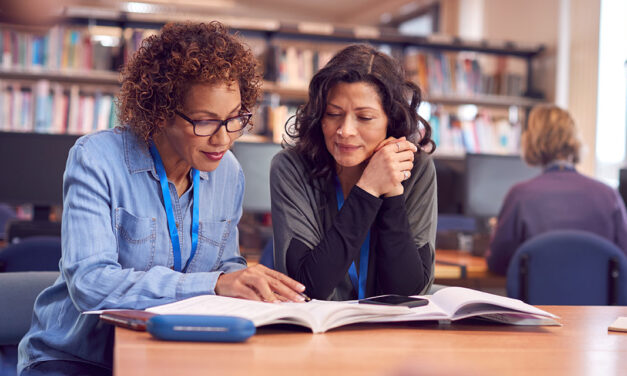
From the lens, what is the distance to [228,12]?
1034 centimetres

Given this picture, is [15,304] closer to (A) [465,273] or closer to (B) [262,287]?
(B) [262,287]

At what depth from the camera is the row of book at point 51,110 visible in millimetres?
4113

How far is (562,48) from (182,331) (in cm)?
519

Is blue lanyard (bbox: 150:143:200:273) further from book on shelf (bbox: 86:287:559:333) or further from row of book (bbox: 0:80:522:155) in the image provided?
row of book (bbox: 0:80:522:155)

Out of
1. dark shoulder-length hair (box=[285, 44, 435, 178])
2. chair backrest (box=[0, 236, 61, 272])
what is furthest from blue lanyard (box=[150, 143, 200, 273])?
chair backrest (box=[0, 236, 61, 272])

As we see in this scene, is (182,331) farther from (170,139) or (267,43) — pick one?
(267,43)

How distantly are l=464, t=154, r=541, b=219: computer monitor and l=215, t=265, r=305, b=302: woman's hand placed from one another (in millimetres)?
2659

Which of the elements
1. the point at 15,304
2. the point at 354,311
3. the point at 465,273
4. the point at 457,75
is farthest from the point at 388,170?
the point at 457,75

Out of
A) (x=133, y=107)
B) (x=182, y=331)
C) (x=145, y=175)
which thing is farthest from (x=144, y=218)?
(x=182, y=331)

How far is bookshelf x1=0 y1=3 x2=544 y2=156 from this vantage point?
4180 millimetres

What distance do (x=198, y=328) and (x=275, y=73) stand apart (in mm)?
3984

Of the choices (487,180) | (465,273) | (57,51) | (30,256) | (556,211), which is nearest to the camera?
(30,256)

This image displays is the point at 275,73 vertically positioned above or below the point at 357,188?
above

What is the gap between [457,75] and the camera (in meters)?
5.27
